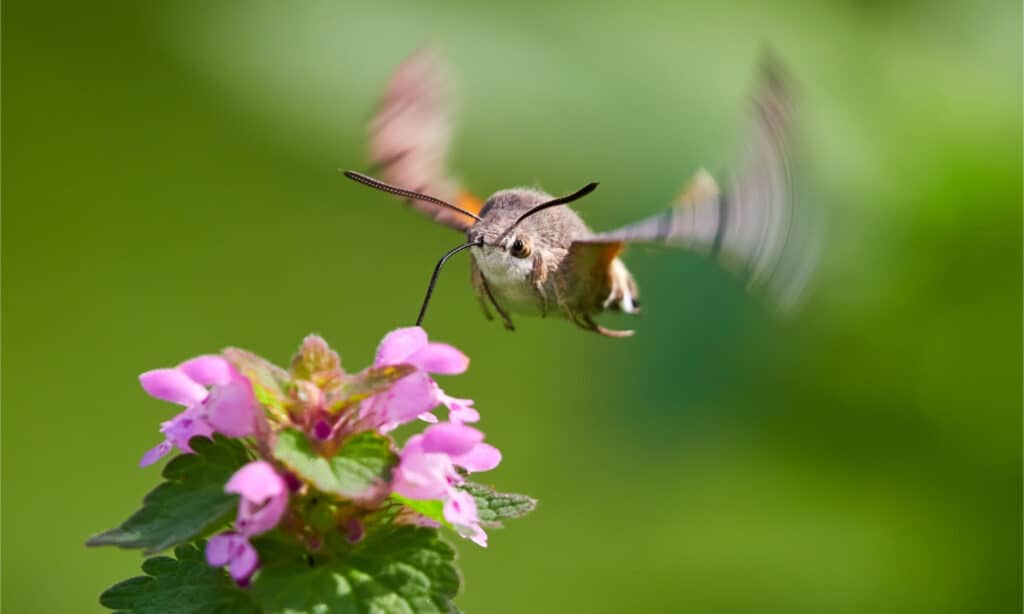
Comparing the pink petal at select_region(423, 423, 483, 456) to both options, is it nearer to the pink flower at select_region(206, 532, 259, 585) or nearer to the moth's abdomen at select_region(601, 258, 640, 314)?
the pink flower at select_region(206, 532, 259, 585)

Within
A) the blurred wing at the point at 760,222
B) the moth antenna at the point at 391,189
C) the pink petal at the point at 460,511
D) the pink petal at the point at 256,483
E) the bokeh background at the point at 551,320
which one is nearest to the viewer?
the pink petal at the point at 256,483

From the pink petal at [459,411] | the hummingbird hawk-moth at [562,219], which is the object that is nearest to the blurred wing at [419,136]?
the hummingbird hawk-moth at [562,219]

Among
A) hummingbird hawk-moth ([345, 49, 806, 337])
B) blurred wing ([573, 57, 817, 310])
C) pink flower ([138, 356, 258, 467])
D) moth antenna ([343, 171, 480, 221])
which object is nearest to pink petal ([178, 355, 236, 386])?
pink flower ([138, 356, 258, 467])

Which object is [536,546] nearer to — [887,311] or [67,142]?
[887,311]

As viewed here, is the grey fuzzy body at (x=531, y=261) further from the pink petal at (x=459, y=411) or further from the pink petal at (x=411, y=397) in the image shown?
the pink petal at (x=411, y=397)

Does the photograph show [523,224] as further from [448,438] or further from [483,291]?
[448,438]

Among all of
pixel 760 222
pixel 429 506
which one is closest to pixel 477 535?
pixel 429 506

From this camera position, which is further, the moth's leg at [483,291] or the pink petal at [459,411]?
the moth's leg at [483,291]

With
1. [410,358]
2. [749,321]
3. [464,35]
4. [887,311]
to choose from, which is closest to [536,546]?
[749,321]
